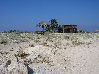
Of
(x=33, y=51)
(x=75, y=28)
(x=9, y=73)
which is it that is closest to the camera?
(x=9, y=73)

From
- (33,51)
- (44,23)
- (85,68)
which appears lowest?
(85,68)

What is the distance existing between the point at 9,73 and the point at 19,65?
465 millimetres

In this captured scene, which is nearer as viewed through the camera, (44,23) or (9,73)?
(9,73)

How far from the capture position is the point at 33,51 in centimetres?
748

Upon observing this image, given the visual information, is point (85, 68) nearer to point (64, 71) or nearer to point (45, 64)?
point (64, 71)

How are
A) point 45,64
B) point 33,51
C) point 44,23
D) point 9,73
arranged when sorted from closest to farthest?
point 9,73 → point 45,64 → point 33,51 → point 44,23

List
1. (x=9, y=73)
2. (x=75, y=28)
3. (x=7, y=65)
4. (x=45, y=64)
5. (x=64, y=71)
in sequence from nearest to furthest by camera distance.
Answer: (x=9, y=73) < (x=7, y=65) < (x=64, y=71) < (x=45, y=64) < (x=75, y=28)

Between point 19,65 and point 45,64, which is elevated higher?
point 19,65

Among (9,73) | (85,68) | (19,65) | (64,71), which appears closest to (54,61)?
(64,71)

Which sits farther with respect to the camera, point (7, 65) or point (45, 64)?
point (45, 64)

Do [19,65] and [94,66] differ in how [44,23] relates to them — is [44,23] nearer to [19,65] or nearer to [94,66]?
[94,66]

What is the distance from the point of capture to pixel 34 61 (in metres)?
6.46

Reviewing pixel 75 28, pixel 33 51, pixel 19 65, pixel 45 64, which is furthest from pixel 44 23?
pixel 75 28

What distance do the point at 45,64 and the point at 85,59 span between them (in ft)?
9.39
